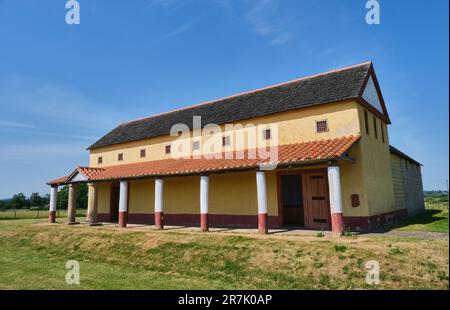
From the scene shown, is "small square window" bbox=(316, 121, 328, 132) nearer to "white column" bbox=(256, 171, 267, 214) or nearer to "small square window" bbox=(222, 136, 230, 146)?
"white column" bbox=(256, 171, 267, 214)

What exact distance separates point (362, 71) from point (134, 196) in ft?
50.2

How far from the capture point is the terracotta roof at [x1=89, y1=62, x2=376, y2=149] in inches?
541

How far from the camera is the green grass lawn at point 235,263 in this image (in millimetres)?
7305

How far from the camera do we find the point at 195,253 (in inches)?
400

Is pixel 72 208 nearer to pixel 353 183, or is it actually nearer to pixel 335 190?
pixel 335 190

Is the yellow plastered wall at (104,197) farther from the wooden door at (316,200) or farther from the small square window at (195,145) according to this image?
the wooden door at (316,200)

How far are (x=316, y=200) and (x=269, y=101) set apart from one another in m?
5.91

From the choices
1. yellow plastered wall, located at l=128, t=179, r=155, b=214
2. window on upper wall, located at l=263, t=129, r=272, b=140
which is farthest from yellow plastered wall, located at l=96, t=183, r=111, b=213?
window on upper wall, located at l=263, t=129, r=272, b=140

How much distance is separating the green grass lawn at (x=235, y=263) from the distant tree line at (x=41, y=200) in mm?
48596

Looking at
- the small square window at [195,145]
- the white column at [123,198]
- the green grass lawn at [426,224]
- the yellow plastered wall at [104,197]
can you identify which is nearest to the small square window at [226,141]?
the small square window at [195,145]
